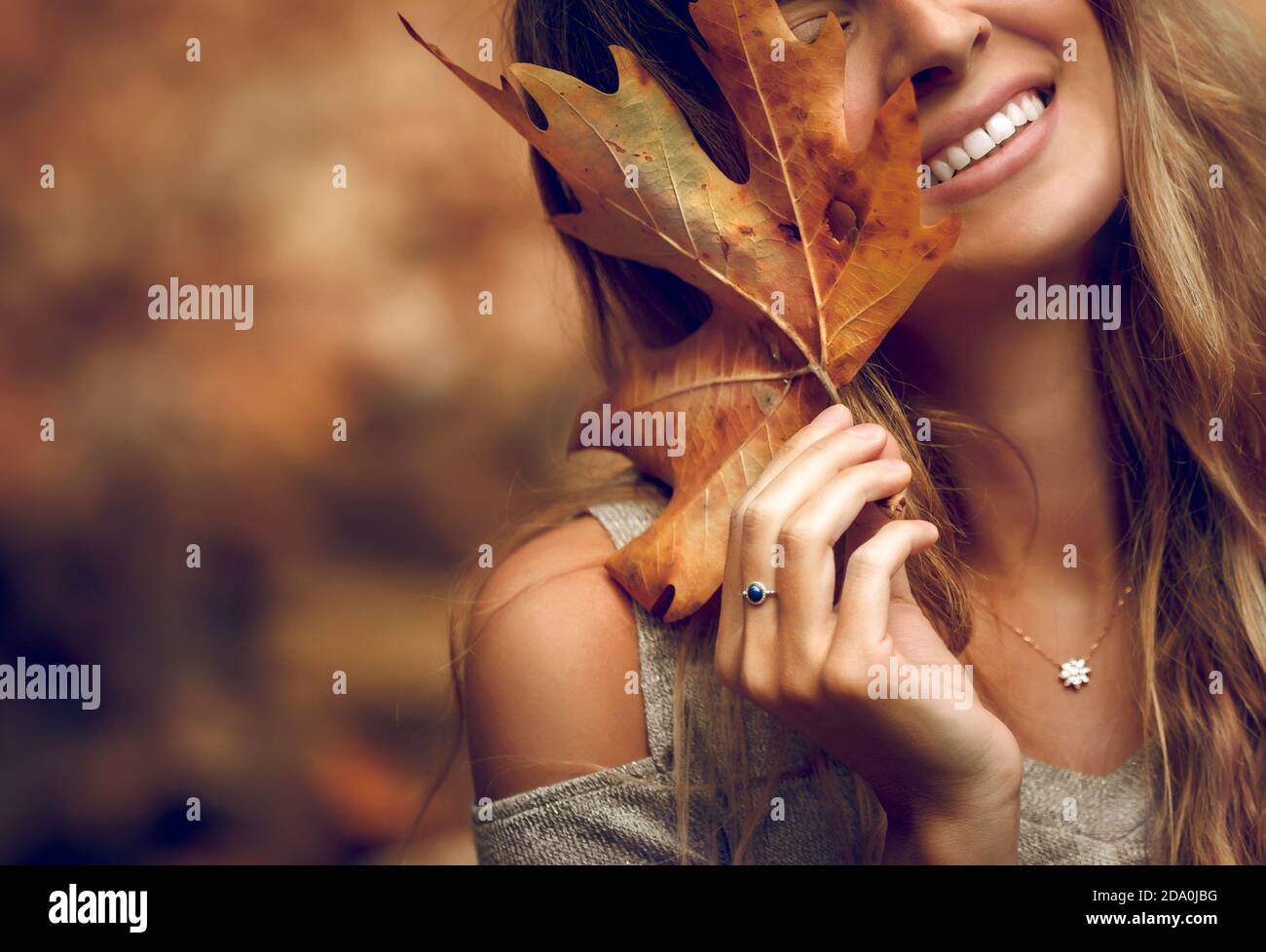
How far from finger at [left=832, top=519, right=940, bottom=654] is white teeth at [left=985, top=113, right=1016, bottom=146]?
317 mm

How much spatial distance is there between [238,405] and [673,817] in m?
0.98

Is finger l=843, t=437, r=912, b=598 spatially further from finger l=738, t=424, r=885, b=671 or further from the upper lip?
the upper lip

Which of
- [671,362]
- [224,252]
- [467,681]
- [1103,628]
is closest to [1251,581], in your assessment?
[1103,628]

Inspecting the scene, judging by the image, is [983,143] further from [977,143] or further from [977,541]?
[977,541]

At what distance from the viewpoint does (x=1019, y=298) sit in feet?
3.03

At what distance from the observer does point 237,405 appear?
1.59 metres

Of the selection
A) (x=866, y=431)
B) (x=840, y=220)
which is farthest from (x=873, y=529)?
(x=840, y=220)

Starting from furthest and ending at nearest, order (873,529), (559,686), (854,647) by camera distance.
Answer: (559,686) < (873,529) < (854,647)

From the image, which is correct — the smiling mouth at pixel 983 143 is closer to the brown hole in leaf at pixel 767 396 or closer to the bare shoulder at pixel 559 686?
the brown hole in leaf at pixel 767 396

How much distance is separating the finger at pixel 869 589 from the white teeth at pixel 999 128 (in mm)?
317

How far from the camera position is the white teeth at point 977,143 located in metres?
0.83

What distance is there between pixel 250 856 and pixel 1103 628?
1.22 metres

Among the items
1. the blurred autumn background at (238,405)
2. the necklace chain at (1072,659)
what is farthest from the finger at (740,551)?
the blurred autumn background at (238,405)

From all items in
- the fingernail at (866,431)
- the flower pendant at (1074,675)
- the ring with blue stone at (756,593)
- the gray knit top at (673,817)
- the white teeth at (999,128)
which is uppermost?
the white teeth at (999,128)
